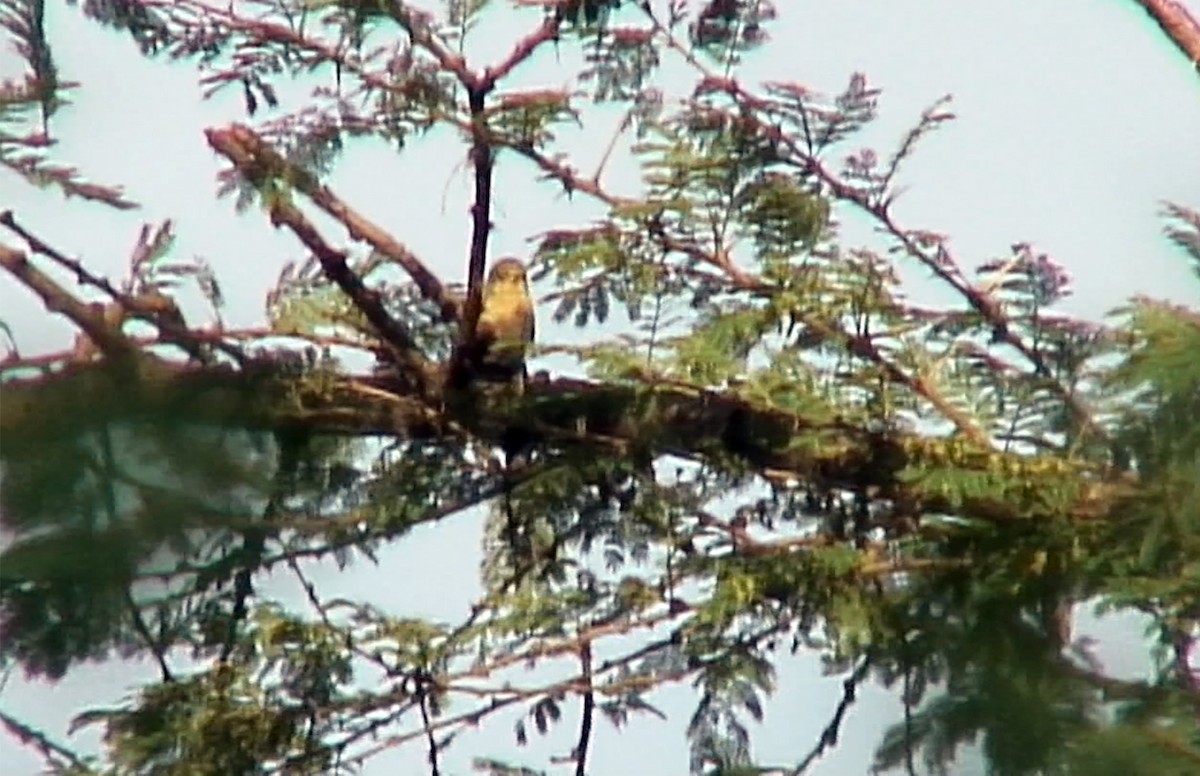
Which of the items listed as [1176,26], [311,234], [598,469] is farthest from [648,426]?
[1176,26]

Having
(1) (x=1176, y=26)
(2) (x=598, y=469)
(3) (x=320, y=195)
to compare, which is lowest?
(2) (x=598, y=469)

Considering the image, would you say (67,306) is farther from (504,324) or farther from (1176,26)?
(1176,26)

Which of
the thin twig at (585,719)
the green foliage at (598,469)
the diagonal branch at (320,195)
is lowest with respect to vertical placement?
the thin twig at (585,719)

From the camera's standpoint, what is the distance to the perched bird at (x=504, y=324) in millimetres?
771

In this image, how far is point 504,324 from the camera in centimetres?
79

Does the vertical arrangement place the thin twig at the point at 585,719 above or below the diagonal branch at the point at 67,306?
below

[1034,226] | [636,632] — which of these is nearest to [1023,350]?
[1034,226]

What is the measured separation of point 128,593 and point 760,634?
0.26 m

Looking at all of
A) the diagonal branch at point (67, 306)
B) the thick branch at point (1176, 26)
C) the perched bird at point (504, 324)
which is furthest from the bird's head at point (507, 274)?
the thick branch at point (1176, 26)

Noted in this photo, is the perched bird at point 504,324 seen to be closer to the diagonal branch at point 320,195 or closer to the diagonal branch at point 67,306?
the diagonal branch at point 320,195

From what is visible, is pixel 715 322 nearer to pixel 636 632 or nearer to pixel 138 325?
pixel 636 632

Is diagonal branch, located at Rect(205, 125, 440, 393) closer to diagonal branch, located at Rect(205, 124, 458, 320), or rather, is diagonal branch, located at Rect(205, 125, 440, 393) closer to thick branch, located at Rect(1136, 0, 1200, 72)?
diagonal branch, located at Rect(205, 124, 458, 320)

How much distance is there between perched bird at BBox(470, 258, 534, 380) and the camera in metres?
0.77

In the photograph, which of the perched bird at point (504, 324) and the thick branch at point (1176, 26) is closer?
the perched bird at point (504, 324)
